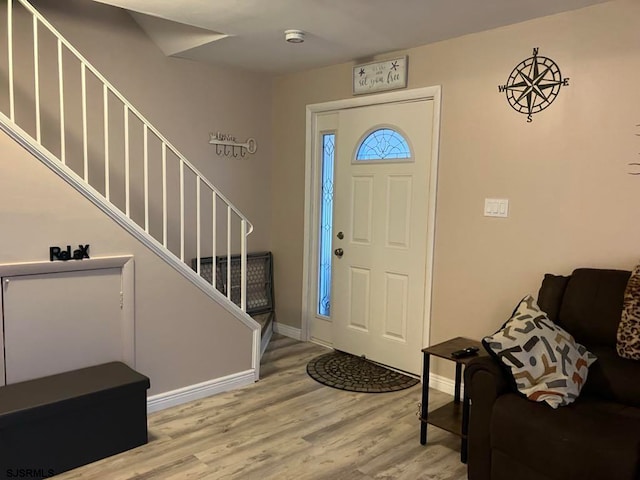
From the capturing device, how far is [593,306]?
244 cm

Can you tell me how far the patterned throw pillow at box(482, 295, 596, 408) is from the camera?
85.3 inches

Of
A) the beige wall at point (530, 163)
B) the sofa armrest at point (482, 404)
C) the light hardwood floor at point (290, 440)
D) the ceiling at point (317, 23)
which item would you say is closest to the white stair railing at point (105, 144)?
the ceiling at point (317, 23)

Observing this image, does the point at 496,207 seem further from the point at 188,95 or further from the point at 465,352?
the point at 188,95

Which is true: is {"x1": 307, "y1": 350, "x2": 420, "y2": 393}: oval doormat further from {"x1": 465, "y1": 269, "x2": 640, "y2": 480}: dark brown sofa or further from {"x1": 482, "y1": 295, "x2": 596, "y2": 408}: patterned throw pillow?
{"x1": 482, "y1": 295, "x2": 596, "y2": 408}: patterned throw pillow

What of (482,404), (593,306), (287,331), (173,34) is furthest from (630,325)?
(173,34)

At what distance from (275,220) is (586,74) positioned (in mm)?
2837

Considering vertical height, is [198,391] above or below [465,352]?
below

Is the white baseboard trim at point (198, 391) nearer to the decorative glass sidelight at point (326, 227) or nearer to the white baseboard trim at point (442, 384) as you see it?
the decorative glass sidelight at point (326, 227)

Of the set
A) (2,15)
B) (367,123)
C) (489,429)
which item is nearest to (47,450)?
(489,429)

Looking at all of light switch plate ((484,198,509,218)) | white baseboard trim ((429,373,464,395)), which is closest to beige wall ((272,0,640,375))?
light switch plate ((484,198,509,218))

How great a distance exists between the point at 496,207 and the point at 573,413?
1.40 metres

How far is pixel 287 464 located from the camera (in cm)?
254

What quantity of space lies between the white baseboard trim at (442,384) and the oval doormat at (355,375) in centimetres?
14

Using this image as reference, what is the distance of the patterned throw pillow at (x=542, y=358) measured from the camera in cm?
217
